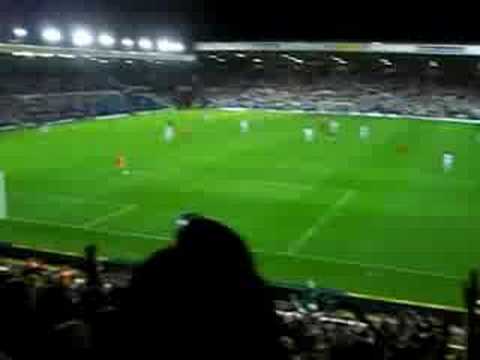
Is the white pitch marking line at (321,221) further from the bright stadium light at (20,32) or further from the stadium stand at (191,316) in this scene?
the bright stadium light at (20,32)

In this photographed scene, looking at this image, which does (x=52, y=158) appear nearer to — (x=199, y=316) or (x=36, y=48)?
(x=36, y=48)

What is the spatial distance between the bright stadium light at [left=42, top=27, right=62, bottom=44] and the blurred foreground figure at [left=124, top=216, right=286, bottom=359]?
168 feet

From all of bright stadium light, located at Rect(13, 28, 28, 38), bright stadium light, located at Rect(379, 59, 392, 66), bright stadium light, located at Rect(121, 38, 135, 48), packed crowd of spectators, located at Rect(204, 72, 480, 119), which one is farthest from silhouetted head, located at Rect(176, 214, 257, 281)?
bright stadium light, located at Rect(379, 59, 392, 66)

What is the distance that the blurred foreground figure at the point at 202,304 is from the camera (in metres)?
3.12

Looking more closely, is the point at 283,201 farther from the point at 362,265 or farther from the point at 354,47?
the point at 354,47

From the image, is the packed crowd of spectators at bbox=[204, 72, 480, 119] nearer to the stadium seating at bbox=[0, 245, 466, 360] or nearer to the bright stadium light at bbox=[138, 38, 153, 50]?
the bright stadium light at bbox=[138, 38, 153, 50]

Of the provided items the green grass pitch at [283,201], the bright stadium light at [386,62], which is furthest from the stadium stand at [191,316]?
Answer: the bright stadium light at [386,62]

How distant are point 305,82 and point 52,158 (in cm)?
5311

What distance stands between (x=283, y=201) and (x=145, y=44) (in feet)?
158

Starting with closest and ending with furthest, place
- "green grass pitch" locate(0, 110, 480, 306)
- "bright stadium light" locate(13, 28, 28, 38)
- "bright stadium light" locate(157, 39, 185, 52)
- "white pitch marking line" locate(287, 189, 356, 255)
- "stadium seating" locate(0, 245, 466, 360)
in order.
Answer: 1. "stadium seating" locate(0, 245, 466, 360)
2. "green grass pitch" locate(0, 110, 480, 306)
3. "white pitch marking line" locate(287, 189, 356, 255)
4. "bright stadium light" locate(13, 28, 28, 38)
5. "bright stadium light" locate(157, 39, 185, 52)

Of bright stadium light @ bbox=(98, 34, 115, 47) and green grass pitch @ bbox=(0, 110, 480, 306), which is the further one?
bright stadium light @ bbox=(98, 34, 115, 47)

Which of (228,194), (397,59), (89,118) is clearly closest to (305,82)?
(397,59)

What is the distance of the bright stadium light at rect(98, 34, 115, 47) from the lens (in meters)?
58.6

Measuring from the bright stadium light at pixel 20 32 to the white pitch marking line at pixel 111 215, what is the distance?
32388mm
